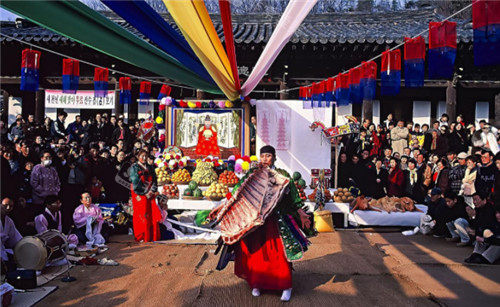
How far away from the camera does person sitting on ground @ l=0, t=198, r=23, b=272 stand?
14.7ft

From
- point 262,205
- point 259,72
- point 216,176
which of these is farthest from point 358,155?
point 262,205

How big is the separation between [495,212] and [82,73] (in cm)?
1072

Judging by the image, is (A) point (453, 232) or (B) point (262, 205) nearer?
(B) point (262, 205)

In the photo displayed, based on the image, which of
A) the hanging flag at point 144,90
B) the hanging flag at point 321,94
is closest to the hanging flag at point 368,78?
the hanging flag at point 321,94

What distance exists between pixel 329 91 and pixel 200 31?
4.85 m

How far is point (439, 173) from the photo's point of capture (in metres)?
7.84

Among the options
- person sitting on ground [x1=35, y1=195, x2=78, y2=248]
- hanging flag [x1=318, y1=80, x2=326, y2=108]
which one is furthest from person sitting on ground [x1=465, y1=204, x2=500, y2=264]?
person sitting on ground [x1=35, y1=195, x2=78, y2=248]

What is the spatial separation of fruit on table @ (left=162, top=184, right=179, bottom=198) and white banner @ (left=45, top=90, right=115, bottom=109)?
16.8ft

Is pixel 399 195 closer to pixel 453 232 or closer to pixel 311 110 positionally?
pixel 453 232

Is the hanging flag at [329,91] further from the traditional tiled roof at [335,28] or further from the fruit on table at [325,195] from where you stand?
the traditional tiled roof at [335,28]

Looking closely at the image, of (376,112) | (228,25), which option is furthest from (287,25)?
(376,112)

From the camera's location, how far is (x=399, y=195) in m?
8.20

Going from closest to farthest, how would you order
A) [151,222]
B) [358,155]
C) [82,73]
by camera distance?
[151,222] → [358,155] → [82,73]

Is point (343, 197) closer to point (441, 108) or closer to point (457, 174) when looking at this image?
point (457, 174)
